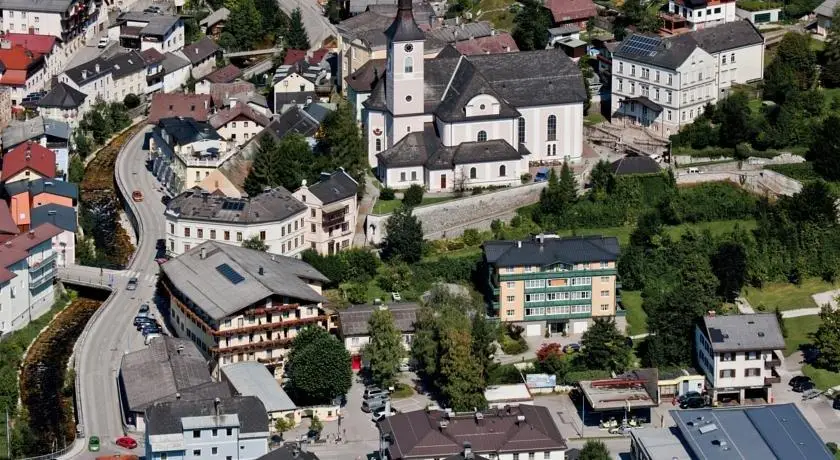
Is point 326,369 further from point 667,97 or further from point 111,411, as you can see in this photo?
point 667,97

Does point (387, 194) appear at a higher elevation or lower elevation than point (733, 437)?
higher

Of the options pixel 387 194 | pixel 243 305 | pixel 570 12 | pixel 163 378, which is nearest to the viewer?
pixel 163 378

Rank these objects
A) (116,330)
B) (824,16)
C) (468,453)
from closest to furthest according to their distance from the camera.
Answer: (468,453) < (116,330) < (824,16)

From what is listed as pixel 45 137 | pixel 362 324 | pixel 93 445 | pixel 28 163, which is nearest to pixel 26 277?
pixel 28 163

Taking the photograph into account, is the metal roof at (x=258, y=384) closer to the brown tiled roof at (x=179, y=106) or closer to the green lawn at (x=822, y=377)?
the green lawn at (x=822, y=377)

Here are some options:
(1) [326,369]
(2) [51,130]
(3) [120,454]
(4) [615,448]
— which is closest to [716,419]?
(4) [615,448]

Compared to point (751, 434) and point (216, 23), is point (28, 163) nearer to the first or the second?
point (216, 23)

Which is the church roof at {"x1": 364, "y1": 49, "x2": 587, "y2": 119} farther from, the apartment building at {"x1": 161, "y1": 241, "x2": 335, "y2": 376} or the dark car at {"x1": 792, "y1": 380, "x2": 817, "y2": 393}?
the dark car at {"x1": 792, "y1": 380, "x2": 817, "y2": 393}
